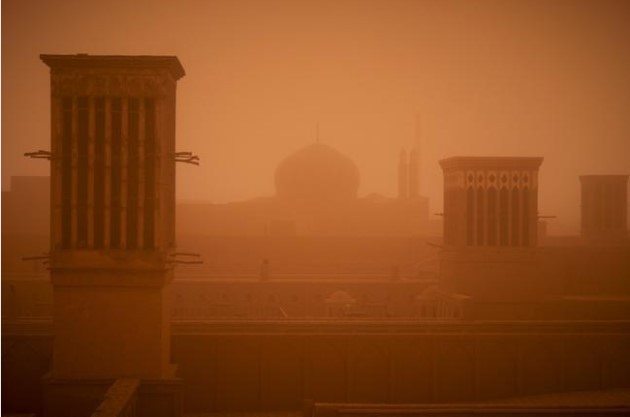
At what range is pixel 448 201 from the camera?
80.2 feet

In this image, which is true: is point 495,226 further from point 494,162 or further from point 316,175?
point 316,175

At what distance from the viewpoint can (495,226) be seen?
24.0 metres

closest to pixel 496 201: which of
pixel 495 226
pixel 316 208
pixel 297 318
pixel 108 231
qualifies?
pixel 495 226

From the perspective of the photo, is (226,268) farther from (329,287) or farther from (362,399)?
(362,399)

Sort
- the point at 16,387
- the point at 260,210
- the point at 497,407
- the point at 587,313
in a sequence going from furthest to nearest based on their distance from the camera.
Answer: the point at 260,210, the point at 587,313, the point at 16,387, the point at 497,407

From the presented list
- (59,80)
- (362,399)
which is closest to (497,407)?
(362,399)

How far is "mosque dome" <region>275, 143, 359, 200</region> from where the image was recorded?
4812cm

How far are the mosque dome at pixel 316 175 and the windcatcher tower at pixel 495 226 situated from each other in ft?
80.0

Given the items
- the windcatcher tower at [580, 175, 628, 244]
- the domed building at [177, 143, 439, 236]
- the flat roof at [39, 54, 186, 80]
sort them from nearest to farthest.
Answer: the flat roof at [39, 54, 186, 80] < the windcatcher tower at [580, 175, 628, 244] < the domed building at [177, 143, 439, 236]

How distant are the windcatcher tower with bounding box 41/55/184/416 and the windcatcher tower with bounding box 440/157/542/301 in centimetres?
1260

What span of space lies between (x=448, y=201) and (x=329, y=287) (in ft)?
22.7

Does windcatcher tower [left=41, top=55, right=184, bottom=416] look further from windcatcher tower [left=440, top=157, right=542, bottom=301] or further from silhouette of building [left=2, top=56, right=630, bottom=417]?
windcatcher tower [left=440, top=157, right=542, bottom=301]

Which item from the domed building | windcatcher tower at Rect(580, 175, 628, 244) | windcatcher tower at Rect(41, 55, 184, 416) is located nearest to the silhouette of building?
windcatcher tower at Rect(41, 55, 184, 416)

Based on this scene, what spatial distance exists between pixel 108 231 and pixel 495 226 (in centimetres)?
1408
